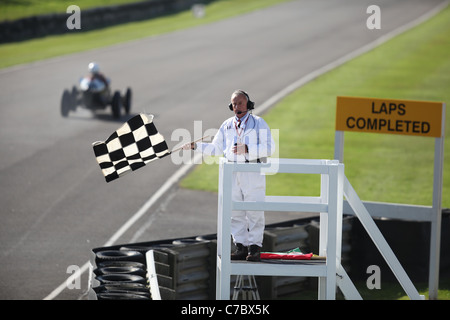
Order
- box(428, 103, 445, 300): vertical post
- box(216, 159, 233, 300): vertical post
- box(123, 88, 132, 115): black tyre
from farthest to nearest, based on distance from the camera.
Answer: box(123, 88, 132, 115): black tyre → box(428, 103, 445, 300): vertical post → box(216, 159, 233, 300): vertical post

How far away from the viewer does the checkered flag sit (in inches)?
299

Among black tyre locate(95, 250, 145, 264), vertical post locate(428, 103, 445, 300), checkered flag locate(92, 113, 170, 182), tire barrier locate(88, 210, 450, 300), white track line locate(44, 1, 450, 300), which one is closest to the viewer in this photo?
checkered flag locate(92, 113, 170, 182)

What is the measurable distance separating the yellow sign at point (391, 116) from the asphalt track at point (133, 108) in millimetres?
3233

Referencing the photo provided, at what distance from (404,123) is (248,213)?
181 inches

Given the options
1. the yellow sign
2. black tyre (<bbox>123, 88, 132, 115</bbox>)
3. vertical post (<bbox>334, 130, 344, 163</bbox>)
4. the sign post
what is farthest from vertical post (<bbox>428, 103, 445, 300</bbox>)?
black tyre (<bbox>123, 88, 132, 115</bbox>)

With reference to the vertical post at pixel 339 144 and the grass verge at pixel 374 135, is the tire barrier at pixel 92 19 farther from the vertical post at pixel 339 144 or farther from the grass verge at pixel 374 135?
the vertical post at pixel 339 144

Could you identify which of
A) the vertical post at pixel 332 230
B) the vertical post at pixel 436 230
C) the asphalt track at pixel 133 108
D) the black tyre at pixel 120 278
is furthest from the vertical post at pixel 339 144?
the vertical post at pixel 332 230

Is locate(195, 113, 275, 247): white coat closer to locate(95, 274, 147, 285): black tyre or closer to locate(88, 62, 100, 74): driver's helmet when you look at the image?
locate(95, 274, 147, 285): black tyre

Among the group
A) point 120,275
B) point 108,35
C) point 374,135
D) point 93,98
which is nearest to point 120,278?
point 120,275

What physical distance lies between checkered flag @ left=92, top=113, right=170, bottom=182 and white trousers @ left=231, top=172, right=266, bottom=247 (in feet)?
2.70

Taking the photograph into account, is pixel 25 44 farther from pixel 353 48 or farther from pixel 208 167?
pixel 208 167

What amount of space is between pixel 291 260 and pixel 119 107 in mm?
15245

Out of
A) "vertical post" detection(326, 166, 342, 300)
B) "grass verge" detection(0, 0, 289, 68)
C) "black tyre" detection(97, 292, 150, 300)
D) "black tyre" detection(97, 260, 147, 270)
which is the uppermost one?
"grass verge" detection(0, 0, 289, 68)

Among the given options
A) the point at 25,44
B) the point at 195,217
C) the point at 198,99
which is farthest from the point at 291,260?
the point at 25,44
